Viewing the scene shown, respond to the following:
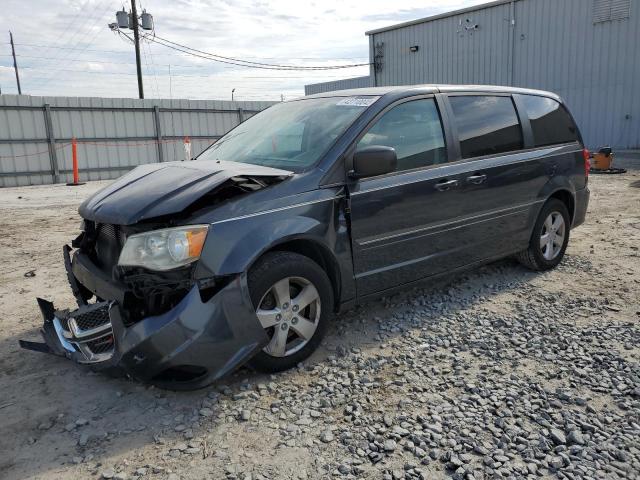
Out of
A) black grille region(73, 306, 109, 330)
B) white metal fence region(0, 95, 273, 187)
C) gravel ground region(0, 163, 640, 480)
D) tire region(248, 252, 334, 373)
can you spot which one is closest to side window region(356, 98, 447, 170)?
tire region(248, 252, 334, 373)

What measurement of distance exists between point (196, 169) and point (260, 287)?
967 millimetres

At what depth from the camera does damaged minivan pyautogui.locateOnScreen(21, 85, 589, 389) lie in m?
2.84

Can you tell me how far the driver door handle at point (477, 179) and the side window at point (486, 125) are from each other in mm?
174

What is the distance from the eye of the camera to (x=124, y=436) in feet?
8.77

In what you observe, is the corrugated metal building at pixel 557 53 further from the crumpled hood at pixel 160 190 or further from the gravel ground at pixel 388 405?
the crumpled hood at pixel 160 190

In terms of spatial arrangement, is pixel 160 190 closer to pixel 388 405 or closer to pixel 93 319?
pixel 93 319

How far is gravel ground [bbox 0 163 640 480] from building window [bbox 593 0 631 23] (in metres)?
17.4

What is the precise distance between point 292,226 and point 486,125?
2.29 metres

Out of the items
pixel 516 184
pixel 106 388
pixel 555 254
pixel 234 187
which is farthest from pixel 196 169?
pixel 555 254

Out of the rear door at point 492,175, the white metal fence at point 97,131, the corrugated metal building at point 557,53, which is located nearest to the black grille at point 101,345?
the rear door at point 492,175

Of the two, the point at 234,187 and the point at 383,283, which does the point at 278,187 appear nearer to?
the point at 234,187

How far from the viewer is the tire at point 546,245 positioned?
5082 mm

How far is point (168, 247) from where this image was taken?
283 centimetres

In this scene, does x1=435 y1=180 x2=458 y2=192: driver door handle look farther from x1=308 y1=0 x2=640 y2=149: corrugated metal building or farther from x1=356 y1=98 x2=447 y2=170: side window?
x1=308 y1=0 x2=640 y2=149: corrugated metal building
